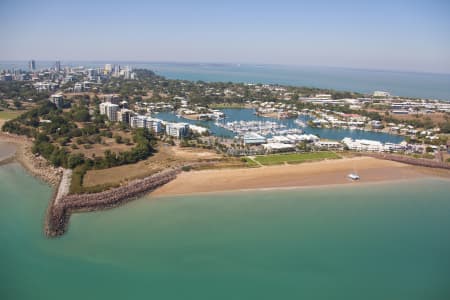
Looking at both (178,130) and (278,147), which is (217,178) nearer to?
(278,147)

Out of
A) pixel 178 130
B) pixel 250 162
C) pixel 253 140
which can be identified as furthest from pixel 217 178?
pixel 178 130

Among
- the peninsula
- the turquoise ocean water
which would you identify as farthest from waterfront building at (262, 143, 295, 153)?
the turquoise ocean water

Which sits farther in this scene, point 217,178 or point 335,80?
point 335,80

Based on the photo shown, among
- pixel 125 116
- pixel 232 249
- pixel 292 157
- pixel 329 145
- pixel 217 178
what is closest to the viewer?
pixel 232 249

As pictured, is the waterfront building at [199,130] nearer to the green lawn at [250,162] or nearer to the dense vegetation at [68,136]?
the dense vegetation at [68,136]

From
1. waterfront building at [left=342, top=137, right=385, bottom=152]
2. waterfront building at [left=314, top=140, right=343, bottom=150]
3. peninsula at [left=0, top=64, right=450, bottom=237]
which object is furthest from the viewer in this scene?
waterfront building at [left=314, top=140, right=343, bottom=150]

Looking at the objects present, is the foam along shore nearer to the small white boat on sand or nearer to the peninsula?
the peninsula
